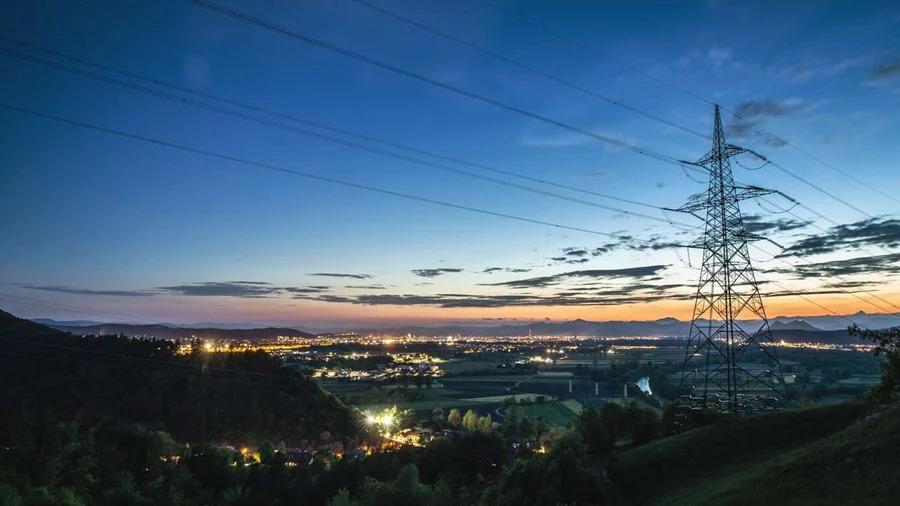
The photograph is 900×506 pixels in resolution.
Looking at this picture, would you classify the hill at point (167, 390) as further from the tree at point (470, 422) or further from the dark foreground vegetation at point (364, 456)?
the tree at point (470, 422)

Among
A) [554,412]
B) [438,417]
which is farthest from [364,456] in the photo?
[554,412]

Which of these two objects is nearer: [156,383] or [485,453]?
[485,453]

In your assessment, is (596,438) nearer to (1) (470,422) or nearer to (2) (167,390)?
(1) (470,422)

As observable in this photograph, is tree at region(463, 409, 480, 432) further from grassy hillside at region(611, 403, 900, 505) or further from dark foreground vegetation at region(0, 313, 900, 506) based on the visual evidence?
grassy hillside at region(611, 403, 900, 505)

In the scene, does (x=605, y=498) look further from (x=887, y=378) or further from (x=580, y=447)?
(x=887, y=378)

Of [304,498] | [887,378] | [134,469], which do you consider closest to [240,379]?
[134,469]

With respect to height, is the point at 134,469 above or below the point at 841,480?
below
